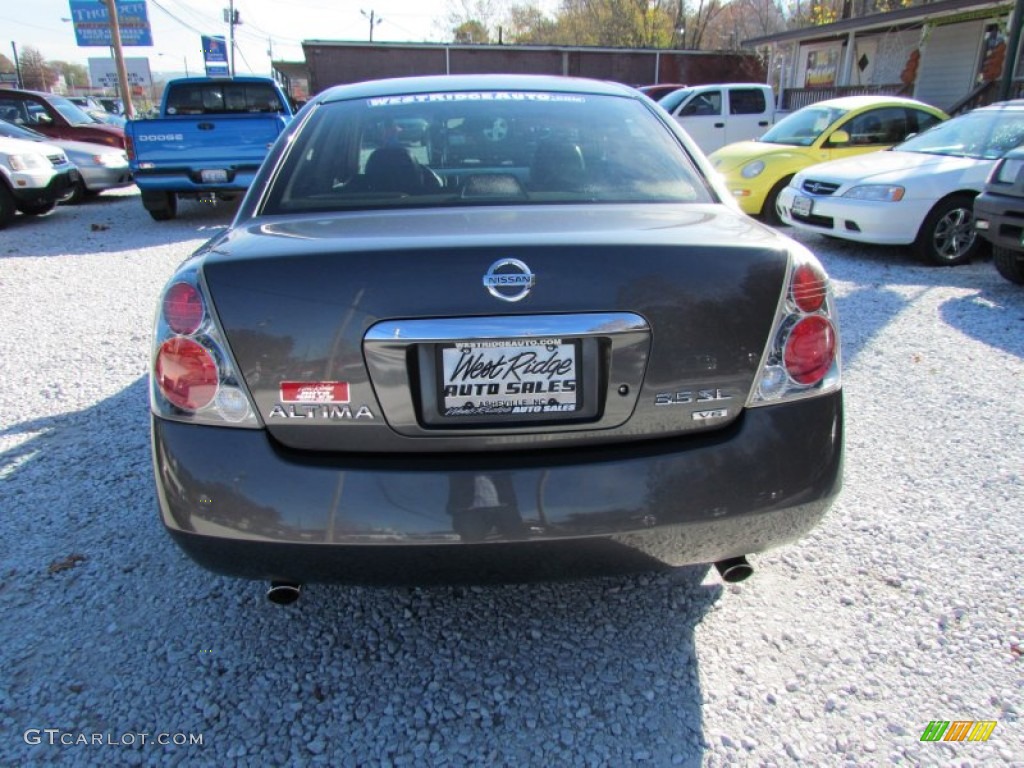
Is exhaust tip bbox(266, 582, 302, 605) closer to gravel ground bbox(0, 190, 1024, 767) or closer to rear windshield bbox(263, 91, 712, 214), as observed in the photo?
gravel ground bbox(0, 190, 1024, 767)

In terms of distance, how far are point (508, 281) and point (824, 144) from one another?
359 inches

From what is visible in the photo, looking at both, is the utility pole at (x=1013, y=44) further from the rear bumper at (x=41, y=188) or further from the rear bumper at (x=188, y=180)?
the rear bumper at (x=41, y=188)

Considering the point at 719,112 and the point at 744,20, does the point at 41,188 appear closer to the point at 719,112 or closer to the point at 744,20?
the point at 719,112

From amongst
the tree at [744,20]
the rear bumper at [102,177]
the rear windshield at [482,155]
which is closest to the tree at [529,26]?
the tree at [744,20]

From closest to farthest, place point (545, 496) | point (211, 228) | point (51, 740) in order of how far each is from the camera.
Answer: point (545, 496), point (51, 740), point (211, 228)

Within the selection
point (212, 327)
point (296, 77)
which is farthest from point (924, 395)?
point (296, 77)

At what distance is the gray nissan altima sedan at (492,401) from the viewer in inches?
65.5

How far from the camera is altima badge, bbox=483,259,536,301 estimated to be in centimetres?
165

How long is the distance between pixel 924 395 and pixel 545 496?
3.28 m

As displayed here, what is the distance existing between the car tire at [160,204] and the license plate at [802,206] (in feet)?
26.6

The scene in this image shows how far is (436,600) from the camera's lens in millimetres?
2367

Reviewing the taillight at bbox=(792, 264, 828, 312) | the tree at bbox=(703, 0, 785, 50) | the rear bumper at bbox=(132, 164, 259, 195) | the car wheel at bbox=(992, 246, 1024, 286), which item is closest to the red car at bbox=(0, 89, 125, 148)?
the rear bumper at bbox=(132, 164, 259, 195)

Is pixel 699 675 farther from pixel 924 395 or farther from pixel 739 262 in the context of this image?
pixel 924 395

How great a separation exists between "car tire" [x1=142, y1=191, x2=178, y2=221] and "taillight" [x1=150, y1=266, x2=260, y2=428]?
29.7ft
